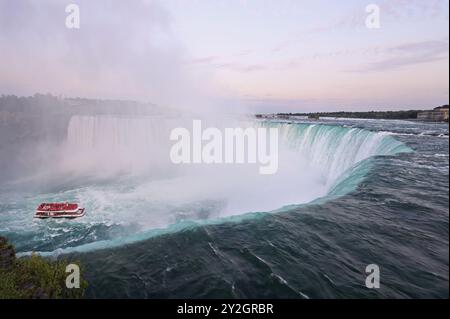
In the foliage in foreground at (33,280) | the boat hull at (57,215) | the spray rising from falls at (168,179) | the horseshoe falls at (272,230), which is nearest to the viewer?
the foliage in foreground at (33,280)

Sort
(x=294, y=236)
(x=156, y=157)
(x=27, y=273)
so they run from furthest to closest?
(x=156, y=157)
(x=294, y=236)
(x=27, y=273)

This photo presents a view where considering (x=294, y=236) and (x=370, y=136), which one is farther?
(x=370, y=136)

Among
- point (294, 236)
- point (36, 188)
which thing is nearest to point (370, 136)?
point (294, 236)

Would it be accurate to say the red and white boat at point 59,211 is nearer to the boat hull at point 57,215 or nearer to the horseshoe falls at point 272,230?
the boat hull at point 57,215

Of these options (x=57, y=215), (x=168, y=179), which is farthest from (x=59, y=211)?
(x=168, y=179)

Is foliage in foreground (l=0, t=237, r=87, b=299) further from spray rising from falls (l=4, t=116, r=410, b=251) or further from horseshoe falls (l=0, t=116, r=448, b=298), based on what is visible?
spray rising from falls (l=4, t=116, r=410, b=251)

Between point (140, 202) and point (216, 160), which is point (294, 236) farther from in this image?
point (216, 160)

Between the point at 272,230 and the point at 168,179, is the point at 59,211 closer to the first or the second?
the point at 272,230

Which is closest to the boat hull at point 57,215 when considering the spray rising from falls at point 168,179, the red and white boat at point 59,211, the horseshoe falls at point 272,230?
the red and white boat at point 59,211
